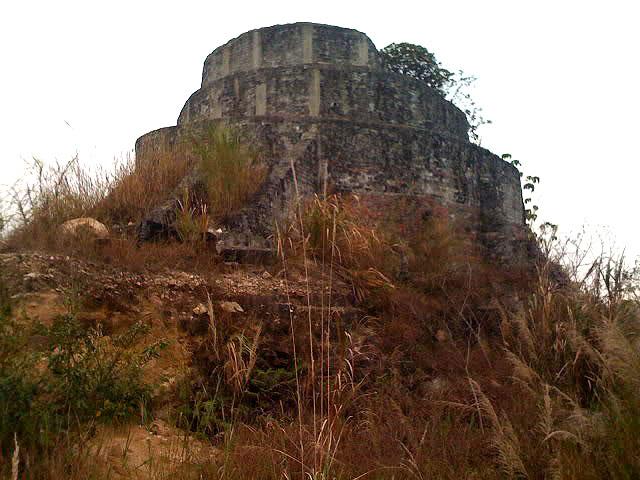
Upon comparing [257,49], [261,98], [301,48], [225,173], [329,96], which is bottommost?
[225,173]

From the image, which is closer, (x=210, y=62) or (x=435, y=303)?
(x=435, y=303)

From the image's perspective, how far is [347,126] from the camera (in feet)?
37.2

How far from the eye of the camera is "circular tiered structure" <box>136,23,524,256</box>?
10930mm

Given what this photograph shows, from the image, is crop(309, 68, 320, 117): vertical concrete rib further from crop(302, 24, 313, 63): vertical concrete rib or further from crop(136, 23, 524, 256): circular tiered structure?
crop(302, 24, 313, 63): vertical concrete rib

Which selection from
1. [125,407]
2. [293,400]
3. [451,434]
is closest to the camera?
[125,407]

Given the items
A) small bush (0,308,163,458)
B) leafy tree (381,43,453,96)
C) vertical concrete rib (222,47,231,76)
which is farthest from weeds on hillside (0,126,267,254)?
leafy tree (381,43,453,96)

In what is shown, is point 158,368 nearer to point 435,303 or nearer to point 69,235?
point 69,235

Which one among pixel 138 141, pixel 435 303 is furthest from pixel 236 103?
pixel 435 303

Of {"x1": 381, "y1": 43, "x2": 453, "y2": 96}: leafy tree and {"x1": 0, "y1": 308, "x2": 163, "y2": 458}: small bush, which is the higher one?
{"x1": 381, "y1": 43, "x2": 453, "y2": 96}: leafy tree

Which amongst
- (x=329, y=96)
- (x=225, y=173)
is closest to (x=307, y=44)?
(x=329, y=96)

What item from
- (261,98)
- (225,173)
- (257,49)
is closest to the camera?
(225,173)

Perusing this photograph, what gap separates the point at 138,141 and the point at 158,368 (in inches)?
375

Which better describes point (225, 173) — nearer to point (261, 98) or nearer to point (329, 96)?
point (329, 96)

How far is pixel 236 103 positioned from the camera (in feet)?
→ 42.9
